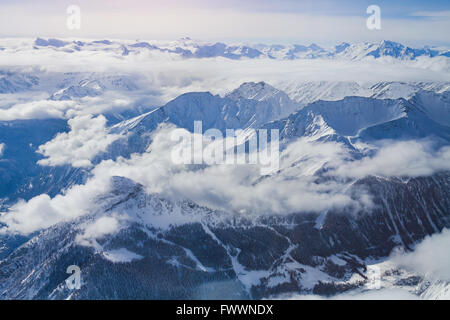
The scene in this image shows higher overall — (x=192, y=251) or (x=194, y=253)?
(x=192, y=251)

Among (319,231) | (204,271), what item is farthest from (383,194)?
(204,271)
